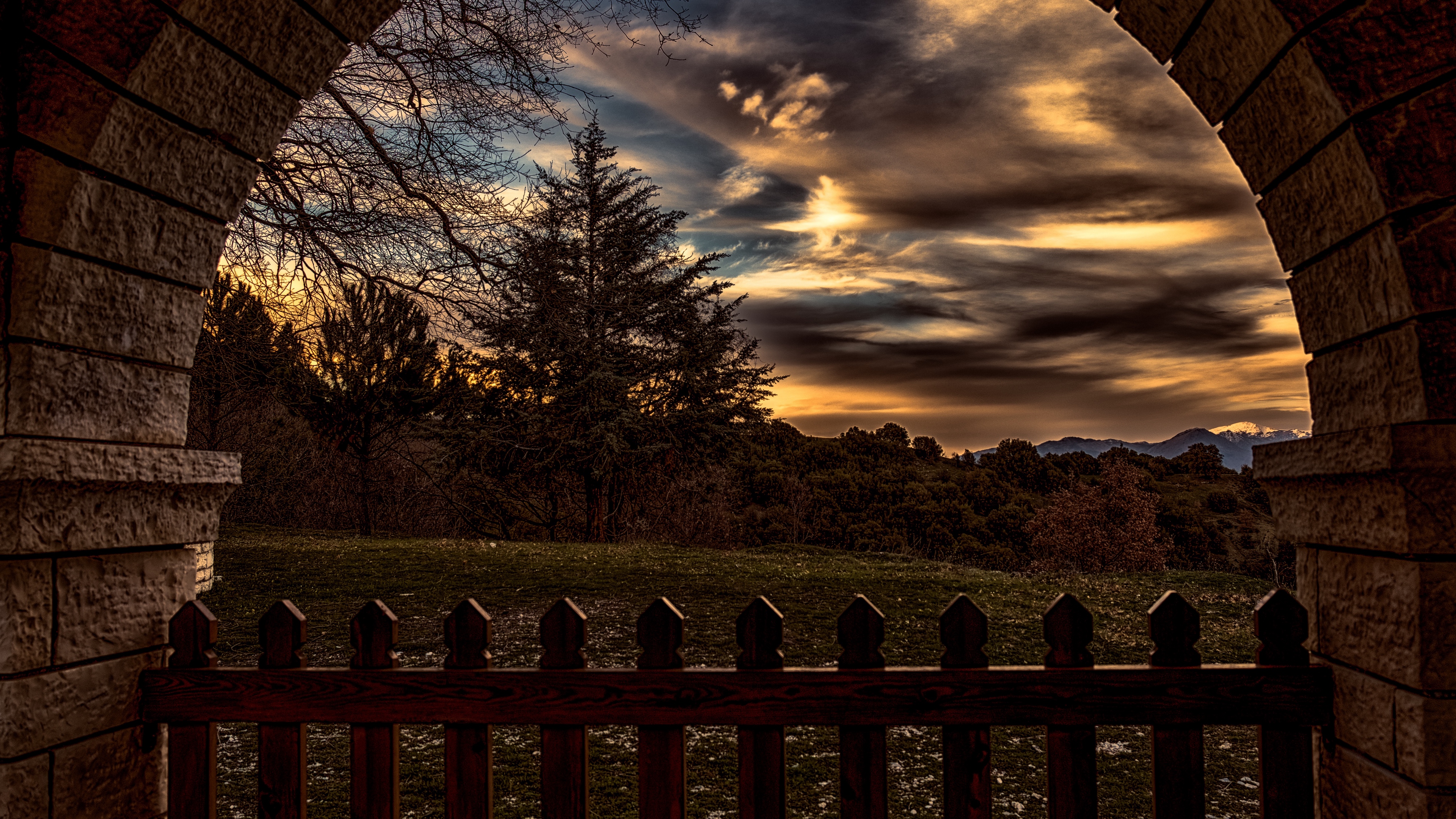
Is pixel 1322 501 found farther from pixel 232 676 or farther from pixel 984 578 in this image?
pixel 984 578

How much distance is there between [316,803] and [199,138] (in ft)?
9.24

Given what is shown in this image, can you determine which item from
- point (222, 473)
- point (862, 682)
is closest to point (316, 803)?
point (222, 473)

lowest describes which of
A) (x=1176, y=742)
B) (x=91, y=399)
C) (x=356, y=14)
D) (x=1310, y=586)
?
(x=1176, y=742)

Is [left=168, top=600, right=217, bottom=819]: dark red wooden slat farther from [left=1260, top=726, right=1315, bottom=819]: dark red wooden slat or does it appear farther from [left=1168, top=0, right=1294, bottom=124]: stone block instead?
[left=1168, top=0, right=1294, bottom=124]: stone block

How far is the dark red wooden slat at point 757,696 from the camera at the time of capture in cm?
184

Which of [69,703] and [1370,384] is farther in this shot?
[69,703]

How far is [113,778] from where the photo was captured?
1.92 meters

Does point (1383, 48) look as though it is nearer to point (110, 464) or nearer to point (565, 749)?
point (565, 749)

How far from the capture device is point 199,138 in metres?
1.96

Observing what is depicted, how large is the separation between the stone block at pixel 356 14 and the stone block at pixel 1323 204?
239 cm

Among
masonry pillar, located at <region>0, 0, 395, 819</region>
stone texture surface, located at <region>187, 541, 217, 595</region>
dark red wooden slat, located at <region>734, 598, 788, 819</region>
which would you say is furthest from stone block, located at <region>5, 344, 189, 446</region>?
stone texture surface, located at <region>187, 541, 217, 595</region>

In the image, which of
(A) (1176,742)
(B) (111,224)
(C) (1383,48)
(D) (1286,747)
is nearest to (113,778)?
(B) (111,224)

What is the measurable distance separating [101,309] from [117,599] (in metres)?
0.74

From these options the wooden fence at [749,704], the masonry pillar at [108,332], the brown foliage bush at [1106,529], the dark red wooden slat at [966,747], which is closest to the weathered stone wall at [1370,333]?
the wooden fence at [749,704]
